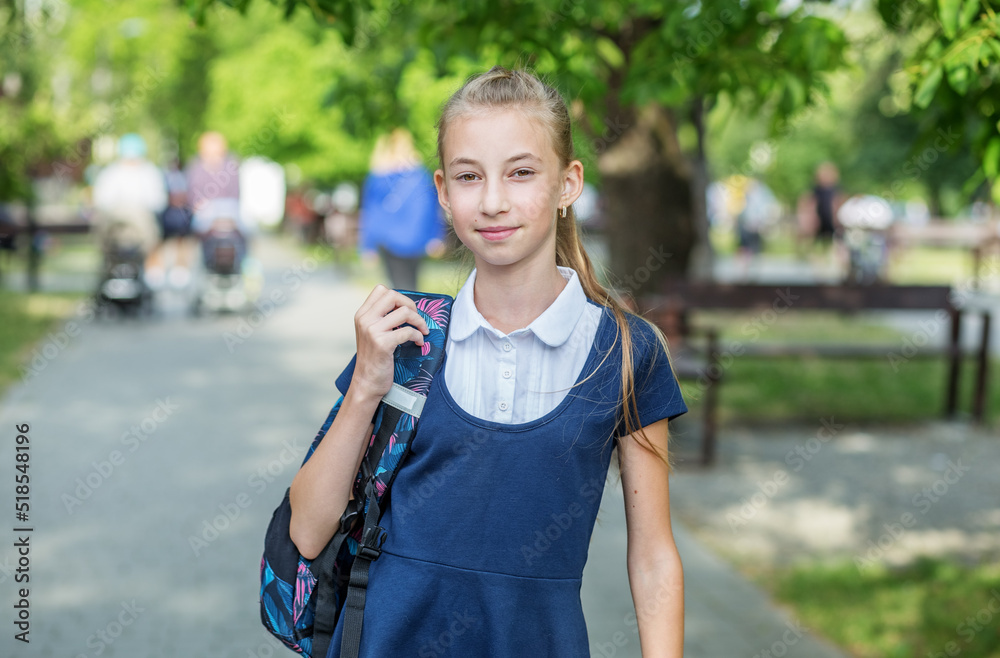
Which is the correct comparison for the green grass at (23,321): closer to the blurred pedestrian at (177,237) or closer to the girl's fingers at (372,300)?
the blurred pedestrian at (177,237)

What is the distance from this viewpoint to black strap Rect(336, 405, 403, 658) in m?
1.83

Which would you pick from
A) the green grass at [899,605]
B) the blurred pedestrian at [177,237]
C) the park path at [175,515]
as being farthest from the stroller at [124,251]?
the green grass at [899,605]

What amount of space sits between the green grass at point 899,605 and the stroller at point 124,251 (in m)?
9.09

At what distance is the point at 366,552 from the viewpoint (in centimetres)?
183

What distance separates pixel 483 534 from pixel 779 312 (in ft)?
23.0

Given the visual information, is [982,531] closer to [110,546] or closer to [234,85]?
[110,546]

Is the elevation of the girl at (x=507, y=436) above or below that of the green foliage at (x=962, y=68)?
below

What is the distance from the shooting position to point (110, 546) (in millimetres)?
5172

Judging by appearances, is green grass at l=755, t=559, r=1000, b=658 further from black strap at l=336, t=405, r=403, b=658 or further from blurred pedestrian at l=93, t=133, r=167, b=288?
blurred pedestrian at l=93, t=133, r=167, b=288

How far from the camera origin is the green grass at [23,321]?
9433mm

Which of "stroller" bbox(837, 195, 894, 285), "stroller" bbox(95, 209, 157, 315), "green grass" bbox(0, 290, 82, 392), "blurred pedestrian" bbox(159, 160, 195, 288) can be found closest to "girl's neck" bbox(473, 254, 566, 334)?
"green grass" bbox(0, 290, 82, 392)

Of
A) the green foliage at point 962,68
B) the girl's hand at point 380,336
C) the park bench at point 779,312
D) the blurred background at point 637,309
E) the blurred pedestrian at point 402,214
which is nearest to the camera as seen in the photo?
the girl's hand at point 380,336

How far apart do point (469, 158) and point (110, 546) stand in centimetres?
403

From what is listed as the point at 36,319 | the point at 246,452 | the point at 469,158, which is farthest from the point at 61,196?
the point at 469,158
